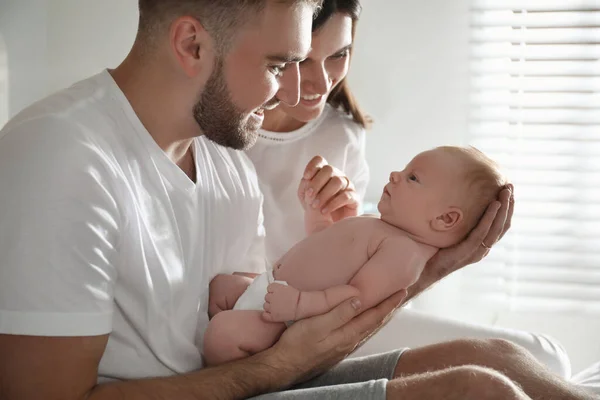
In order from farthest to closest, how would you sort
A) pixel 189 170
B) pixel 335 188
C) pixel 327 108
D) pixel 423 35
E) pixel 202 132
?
pixel 423 35 → pixel 327 108 → pixel 335 188 → pixel 189 170 → pixel 202 132

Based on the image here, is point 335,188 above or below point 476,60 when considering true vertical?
below

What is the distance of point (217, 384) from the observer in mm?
1562

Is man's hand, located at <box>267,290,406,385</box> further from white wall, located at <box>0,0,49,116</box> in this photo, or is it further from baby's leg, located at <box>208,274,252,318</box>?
white wall, located at <box>0,0,49,116</box>

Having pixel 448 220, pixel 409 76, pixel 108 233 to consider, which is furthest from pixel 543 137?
pixel 108 233

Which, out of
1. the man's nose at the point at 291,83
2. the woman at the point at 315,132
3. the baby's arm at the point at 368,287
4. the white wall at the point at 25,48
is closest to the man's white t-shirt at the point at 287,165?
the woman at the point at 315,132

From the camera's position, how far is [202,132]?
171 cm

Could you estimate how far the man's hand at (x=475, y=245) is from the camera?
1.75 m

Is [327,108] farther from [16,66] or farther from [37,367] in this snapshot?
[37,367]

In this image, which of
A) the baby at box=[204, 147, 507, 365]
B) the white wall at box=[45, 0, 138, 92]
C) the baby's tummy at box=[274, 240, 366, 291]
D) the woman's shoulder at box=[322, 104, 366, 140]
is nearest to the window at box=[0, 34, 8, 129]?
the white wall at box=[45, 0, 138, 92]

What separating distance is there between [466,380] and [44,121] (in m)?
0.86

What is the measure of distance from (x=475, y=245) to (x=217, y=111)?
25.0 inches

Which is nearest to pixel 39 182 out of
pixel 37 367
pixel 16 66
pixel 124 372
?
pixel 37 367

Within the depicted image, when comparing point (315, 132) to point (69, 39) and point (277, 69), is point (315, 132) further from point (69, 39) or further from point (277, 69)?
point (69, 39)

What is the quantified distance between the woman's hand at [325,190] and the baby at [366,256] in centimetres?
18
